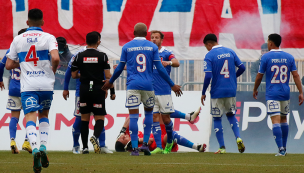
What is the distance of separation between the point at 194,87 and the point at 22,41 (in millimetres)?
5797

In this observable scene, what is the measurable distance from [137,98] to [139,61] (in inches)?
21.7

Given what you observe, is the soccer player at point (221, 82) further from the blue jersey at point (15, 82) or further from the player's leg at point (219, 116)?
the blue jersey at point (15, 82)

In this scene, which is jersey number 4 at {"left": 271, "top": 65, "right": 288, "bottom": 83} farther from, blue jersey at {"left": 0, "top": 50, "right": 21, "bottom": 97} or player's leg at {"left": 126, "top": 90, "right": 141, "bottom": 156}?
blue jersey at {"left": 0, "top": 50, "right": 21, "bottom": 97}

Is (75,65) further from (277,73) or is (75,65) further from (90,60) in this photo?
(277,73)

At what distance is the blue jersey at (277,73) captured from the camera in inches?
332

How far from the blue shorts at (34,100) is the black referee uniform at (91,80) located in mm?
2069

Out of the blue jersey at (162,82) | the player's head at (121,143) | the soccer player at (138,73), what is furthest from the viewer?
the player's head at (121,143)

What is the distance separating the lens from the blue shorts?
574cm

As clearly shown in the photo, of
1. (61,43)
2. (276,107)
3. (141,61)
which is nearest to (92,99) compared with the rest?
(141,61)

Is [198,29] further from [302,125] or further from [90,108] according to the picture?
[90,108]

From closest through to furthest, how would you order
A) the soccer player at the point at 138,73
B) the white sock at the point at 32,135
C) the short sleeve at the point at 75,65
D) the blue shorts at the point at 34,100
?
the white sock at the point at 32,135 → the blue shorts at the point at 34,100 → the soccer player at the point at 138,73 → the short sleeve at the point at 75,65

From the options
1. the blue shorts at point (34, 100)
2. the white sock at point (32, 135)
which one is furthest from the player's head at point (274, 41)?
the white sock at point (32, 135)

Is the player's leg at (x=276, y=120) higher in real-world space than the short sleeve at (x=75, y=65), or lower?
lower

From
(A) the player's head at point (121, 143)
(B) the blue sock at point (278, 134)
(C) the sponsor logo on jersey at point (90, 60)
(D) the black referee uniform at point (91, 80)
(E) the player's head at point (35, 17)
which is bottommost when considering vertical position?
(A) the player's head at point (121, 143)
